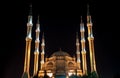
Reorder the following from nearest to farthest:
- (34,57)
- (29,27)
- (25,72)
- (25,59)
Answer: (25,72), (25,59), (29,27), (34,57)

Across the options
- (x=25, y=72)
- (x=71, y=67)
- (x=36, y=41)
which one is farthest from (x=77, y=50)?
(x=25, y=72)

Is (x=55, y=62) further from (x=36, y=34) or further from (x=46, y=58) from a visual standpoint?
(x=36, y=34)

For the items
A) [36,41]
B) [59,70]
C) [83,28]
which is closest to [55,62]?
[59,70]

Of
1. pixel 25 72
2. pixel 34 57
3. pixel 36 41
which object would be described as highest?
pixel 36 41

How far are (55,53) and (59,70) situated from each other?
176 inches

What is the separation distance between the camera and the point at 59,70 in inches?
1822

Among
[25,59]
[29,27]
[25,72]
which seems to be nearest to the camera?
[25,72]

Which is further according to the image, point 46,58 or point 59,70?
point 46,58

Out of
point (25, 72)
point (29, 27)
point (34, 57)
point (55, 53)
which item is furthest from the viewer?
point (55, 53)

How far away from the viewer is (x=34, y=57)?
45219mm

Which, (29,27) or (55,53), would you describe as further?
(55,53)

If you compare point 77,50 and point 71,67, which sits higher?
point 77,50

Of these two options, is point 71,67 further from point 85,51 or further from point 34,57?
point 34,57

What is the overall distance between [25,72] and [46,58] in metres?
14.9
